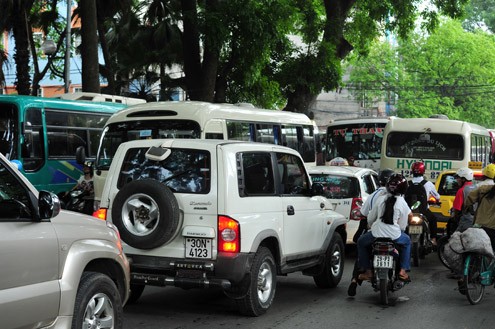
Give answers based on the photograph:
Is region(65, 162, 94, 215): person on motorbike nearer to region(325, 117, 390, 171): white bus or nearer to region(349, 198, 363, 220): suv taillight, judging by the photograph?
region(349, 198, 363, 220): suv taillight

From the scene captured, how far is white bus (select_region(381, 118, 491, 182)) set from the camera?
2205 cm

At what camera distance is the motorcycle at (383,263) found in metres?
9.12

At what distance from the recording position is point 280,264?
8836mm

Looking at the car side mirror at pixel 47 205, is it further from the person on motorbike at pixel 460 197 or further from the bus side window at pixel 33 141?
the bus side window at pixel 33 141

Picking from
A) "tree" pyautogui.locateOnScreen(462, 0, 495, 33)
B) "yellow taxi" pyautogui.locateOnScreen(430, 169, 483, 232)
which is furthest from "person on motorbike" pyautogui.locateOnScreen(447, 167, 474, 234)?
"tree" pyautogui.locateOnScreen(462, 0, 495, 33)

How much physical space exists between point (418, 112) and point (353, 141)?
111 feet

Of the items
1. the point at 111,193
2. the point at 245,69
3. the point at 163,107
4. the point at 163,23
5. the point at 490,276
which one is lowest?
the point at 490,276

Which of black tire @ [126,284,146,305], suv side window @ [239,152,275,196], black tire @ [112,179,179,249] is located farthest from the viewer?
black tire @ [126,284,146,305]

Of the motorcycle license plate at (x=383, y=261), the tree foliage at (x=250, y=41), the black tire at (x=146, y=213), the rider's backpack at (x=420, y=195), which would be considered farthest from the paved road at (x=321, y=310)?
the tree foliage at (x=250, y=41)

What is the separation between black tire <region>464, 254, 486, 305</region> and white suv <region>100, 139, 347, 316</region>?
2.35m

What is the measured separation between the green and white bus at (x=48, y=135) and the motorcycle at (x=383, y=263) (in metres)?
9.92

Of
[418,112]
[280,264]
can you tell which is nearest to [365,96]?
[418,112]

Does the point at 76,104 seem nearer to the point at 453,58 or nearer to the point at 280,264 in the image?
the point at 280,264

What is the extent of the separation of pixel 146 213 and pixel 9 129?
977 centimetres
